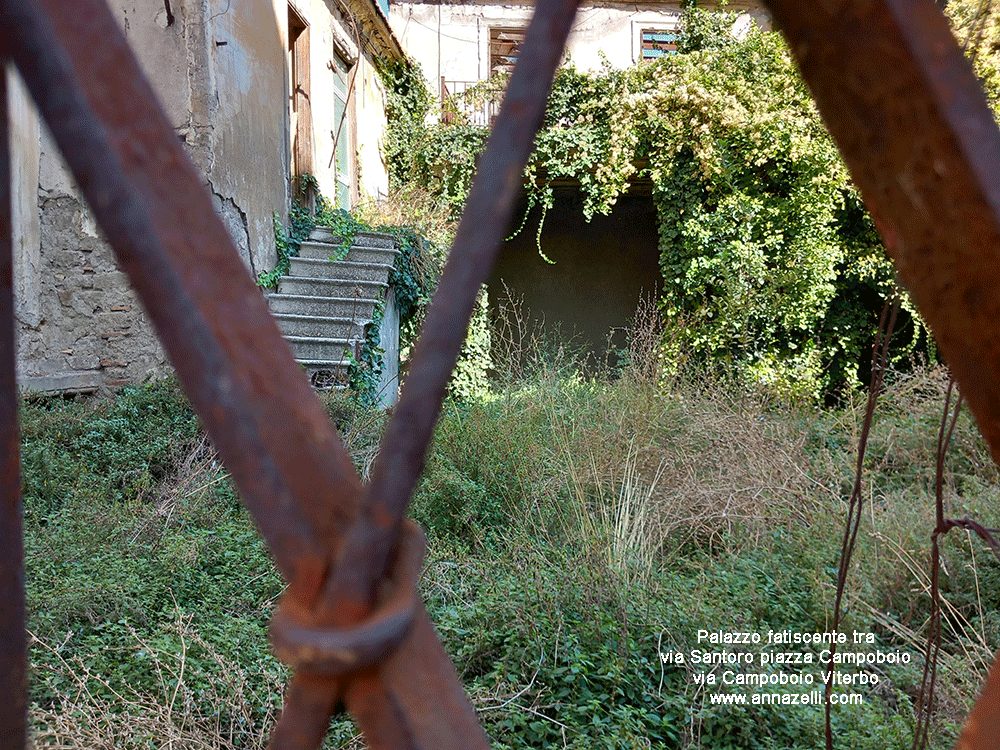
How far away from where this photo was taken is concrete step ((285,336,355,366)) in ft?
19.6

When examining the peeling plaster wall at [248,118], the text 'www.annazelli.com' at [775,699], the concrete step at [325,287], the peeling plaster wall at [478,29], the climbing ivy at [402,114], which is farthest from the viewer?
the peeling plaster wall at [478,29]

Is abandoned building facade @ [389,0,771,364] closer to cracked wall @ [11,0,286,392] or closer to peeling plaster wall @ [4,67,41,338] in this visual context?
cracked wall @ [11,0,286,392]

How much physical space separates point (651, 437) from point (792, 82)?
5.90 m

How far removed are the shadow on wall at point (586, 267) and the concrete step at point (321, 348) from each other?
227 inches

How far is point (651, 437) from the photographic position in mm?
4773

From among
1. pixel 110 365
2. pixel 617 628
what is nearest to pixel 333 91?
pixel 110 365

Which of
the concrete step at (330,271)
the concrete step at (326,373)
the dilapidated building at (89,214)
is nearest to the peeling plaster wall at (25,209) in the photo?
the dilapidated building at (89,214)

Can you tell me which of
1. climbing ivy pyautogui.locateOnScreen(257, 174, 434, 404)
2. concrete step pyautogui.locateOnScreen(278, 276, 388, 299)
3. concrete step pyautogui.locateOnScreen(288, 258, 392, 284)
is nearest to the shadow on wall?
climbing ivy pyautogui.locateOnScreen(257, 174, 434, 404)

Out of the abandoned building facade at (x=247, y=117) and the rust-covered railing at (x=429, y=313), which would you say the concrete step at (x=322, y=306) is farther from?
the rust-covered railing at (x=429, y=313)

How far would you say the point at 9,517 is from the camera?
59 centimetres

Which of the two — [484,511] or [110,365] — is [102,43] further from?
[110,365]

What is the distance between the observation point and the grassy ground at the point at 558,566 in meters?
2.39

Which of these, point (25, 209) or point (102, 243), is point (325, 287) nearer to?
point (102, 243)

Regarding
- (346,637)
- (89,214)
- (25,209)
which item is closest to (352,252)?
(89,214)
